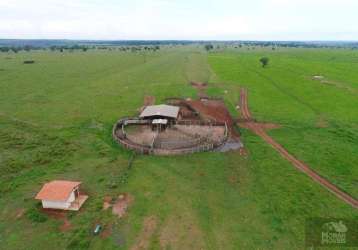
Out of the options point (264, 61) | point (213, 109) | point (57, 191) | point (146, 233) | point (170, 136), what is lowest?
point (146, 233)

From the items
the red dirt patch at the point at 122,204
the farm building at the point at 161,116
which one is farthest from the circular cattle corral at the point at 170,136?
the red dirt patch at the point at 122,204

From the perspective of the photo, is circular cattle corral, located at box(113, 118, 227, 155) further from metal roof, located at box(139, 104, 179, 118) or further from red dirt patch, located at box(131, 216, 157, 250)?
red dirt patch, located at box(131, 216, 157, 250)

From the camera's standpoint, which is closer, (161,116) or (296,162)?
(296,162)

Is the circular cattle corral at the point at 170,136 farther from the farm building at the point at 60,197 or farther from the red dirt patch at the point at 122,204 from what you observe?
the farm building at the point at 60,197

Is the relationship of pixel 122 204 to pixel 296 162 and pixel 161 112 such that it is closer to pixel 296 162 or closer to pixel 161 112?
pixel 296 162

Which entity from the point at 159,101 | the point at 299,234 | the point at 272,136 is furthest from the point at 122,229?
the point at 159,101
